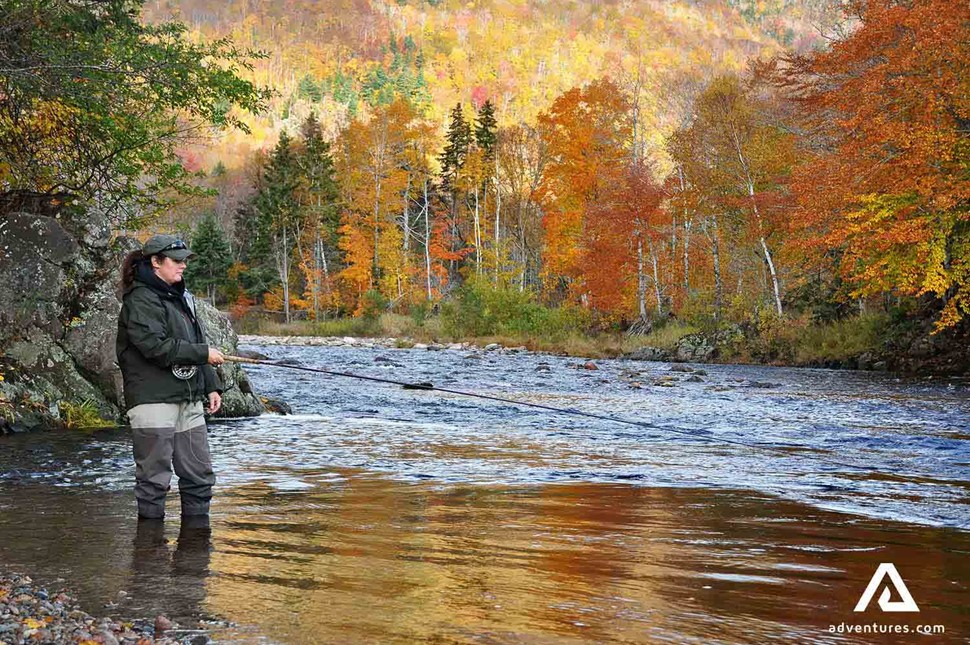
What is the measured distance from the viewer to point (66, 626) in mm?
3623

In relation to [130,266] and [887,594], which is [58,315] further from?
[887,594]

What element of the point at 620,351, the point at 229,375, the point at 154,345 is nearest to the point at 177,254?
the point at 154,345

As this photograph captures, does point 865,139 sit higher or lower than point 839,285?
higher

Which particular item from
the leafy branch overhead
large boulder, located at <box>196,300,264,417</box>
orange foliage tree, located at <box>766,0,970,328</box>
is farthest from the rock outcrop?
orange foliage tree, located at <box>766,0,970,328</box>

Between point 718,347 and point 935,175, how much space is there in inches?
394

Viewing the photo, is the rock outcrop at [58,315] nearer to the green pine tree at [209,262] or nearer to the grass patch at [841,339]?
the grass patch at [841,339]

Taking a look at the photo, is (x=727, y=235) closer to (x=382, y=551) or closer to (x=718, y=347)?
(x=718, y=347)

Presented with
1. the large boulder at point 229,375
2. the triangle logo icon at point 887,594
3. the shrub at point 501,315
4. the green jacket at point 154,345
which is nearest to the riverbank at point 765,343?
the shrub at point 501,315

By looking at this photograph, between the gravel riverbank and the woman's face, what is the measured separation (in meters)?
2.49

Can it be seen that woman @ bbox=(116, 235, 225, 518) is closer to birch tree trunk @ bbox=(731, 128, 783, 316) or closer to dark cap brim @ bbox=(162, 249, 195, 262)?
dark cap brim @ bbox=(162, 249, 195, 262)

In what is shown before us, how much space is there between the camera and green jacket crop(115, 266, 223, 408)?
5.92 meters

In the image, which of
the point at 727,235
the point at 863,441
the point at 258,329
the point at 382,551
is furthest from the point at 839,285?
the point at 258,329

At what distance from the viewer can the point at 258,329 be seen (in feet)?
169

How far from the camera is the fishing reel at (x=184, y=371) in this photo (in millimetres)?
6051
